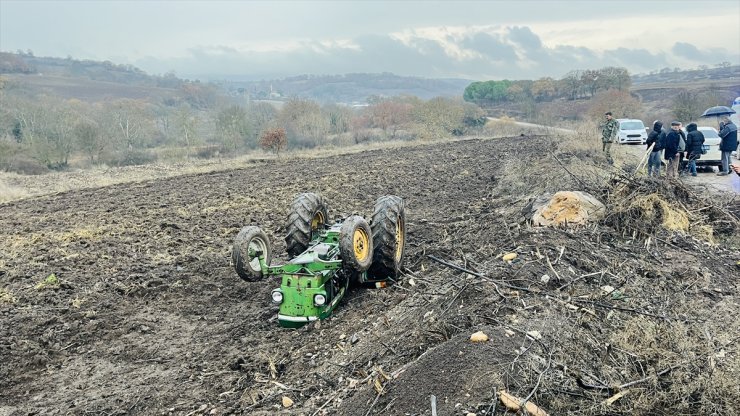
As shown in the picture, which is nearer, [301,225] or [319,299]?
[319,299]

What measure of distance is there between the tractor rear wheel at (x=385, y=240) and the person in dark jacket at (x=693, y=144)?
10919 mm

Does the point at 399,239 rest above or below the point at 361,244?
below

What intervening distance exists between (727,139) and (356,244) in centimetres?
1281

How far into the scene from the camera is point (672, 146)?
12594mm

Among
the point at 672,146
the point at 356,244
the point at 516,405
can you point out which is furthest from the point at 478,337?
the point at 672,146

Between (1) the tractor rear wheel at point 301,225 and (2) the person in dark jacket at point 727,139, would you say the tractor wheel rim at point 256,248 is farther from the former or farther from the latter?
(2) the person in dark jacket at point 727,139

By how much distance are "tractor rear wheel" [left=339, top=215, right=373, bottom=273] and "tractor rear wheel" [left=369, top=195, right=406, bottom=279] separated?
0.20 meters

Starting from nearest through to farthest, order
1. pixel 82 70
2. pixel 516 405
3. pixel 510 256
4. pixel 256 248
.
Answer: pixel 516 405
pixel 510 256
pixel 256 248
pixel 82 70

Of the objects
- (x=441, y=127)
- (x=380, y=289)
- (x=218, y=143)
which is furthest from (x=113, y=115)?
(x=380, y=289)

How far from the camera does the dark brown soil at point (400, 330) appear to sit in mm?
3855

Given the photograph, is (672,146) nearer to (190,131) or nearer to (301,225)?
(301,225)

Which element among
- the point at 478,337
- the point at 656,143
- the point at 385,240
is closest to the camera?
the point at 478,337

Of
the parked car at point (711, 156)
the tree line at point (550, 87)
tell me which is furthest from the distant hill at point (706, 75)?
the parked car at point (711, 156)

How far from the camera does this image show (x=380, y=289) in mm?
7273
